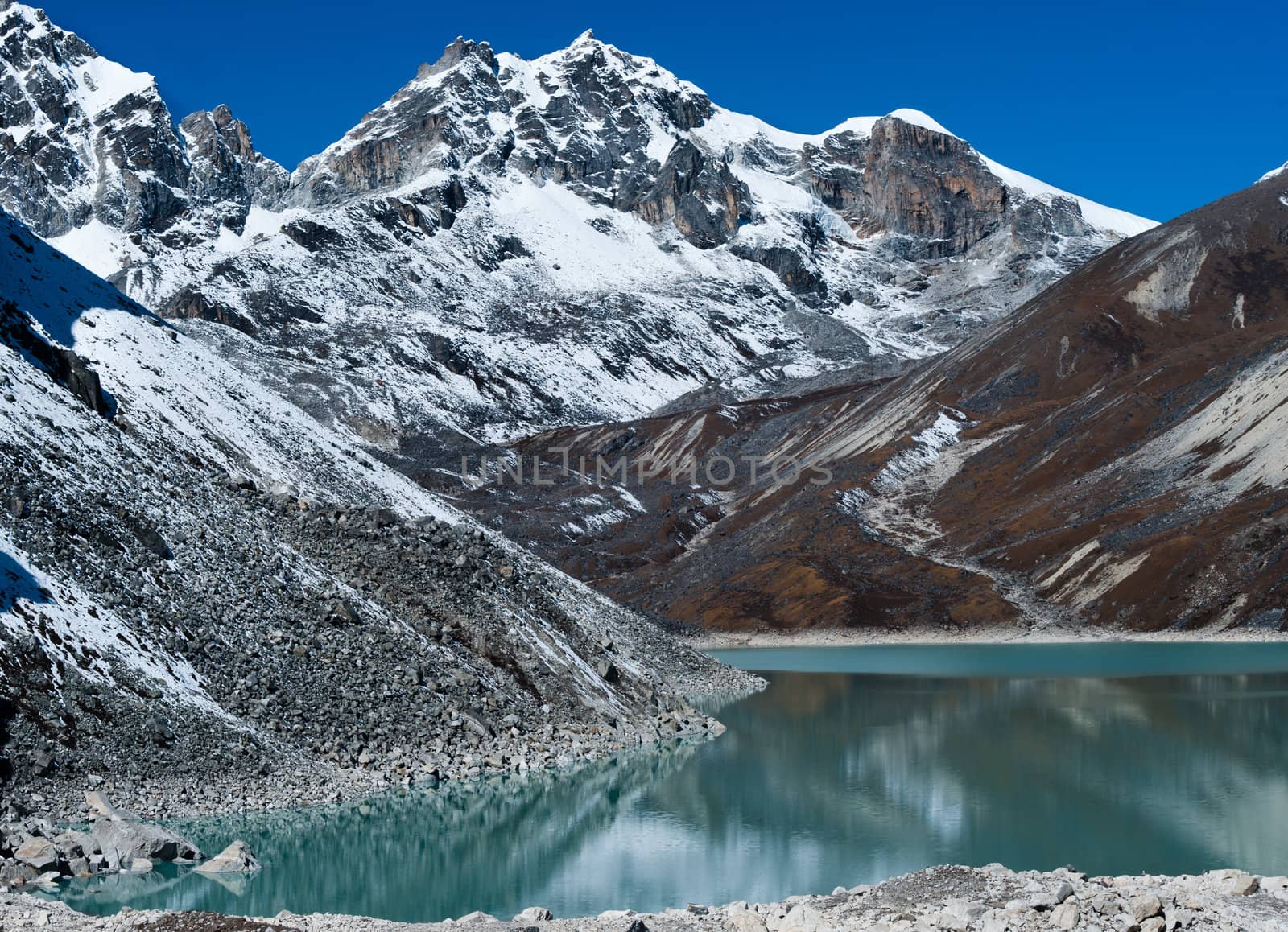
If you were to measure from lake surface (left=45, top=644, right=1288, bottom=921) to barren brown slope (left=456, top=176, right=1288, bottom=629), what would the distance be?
57.3 metres

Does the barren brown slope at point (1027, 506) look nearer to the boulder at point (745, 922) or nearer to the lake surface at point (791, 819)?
the lake surface at point (791, 819)

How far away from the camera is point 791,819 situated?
41.8m

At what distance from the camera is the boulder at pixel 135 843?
2970 cm

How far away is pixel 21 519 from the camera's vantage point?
4003cm

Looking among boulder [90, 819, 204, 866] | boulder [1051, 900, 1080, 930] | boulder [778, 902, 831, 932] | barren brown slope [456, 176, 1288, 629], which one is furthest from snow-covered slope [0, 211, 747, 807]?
barren brown slope [456, 176, 1288, 629]

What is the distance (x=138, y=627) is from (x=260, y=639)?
164 inches

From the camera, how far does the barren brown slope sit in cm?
12244

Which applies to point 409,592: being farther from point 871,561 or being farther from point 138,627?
point 871,561

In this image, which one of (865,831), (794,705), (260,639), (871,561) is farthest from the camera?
(871,561)

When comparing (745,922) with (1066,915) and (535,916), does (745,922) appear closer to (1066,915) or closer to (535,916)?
(535,916)

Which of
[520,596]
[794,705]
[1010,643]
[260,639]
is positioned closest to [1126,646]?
[1010,643]

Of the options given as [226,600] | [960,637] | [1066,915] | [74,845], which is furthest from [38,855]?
[960,637]

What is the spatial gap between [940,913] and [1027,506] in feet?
437

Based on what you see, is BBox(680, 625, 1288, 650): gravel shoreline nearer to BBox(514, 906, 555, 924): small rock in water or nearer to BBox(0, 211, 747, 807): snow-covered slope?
BBox(0, 211, 747, 807): snow-covered slope
